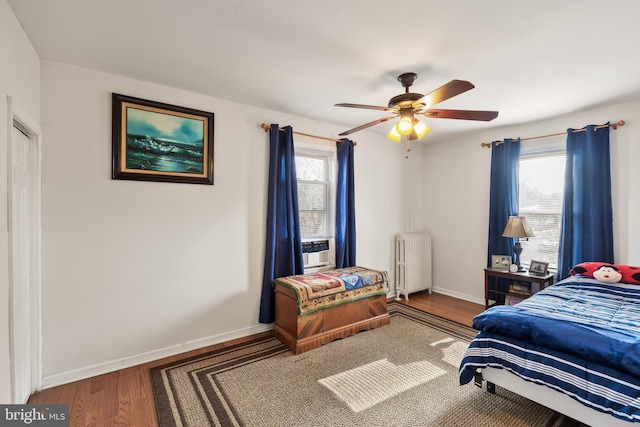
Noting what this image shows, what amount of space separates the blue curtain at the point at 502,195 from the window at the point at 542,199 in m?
0.16

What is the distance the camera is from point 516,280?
12.3 feet

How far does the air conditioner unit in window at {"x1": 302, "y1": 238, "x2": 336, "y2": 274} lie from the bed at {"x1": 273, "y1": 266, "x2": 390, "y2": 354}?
379 mm

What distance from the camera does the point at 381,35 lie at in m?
1.92

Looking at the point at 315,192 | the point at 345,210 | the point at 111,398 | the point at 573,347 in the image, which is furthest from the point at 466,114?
the point at 111,398

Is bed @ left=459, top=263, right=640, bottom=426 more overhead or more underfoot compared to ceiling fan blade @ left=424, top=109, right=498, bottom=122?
more underfoot

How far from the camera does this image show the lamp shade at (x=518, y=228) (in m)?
3.51

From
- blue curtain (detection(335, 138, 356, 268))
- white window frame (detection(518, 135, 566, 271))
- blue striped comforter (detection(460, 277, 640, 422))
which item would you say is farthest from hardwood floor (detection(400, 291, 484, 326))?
blue striped comforter (detection(460, 277, 640, 422))

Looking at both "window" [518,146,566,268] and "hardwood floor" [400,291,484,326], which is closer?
"window" [518,146,566,268]

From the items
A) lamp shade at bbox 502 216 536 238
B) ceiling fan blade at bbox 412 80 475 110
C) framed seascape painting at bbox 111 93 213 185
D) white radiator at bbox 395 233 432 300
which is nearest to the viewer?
ceiling fan blade at bbox 412 80 475 110

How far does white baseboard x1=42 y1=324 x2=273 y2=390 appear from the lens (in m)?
2.31

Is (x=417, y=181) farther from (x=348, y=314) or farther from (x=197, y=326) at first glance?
(x=197, y=326)

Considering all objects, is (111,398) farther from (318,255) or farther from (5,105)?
(318,255)

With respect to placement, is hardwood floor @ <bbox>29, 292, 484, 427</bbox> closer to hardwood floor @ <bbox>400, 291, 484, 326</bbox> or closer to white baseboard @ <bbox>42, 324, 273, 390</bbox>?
white baseboard @ <bbox>42, 324, 273, 390</bbox>

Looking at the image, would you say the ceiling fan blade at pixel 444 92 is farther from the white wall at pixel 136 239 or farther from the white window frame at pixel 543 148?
the white window frame at pixel 543 148
